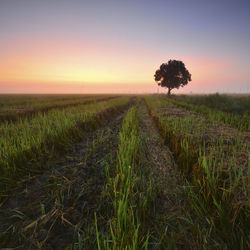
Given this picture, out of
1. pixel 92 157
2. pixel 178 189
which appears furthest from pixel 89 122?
pixel 178 189

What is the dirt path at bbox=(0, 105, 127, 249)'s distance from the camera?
124 cm

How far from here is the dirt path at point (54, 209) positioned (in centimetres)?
124

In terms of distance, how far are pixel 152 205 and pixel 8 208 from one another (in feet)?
6.00

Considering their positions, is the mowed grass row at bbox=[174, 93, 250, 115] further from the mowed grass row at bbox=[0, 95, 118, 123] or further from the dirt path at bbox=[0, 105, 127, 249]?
the mowed grass row at bbox=[0, 95, 118, 123]

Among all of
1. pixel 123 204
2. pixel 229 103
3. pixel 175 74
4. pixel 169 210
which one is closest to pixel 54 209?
pixel 123 204

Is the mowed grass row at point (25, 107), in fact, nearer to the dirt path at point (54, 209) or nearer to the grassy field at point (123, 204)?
the grassy field at point (123, 204)

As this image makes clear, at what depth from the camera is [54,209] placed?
1527 millimetres

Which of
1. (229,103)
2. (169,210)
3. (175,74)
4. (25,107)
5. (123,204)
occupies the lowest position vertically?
(169,210)

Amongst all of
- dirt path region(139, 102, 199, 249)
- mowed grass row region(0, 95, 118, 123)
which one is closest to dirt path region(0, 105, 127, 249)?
dirt path region(139, 102, 199, 249)

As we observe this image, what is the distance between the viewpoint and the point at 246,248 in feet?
3.33

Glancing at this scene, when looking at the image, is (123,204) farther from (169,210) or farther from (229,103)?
(229,103)

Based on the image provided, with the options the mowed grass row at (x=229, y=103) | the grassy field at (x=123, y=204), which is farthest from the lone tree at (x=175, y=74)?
the grassy field at (x=123, y=204)

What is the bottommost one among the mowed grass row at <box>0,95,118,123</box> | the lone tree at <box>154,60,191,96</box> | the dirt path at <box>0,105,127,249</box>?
the dirt path at <box>0,105,127,249</box>

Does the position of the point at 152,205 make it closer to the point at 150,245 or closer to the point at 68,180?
the point at 150,245
